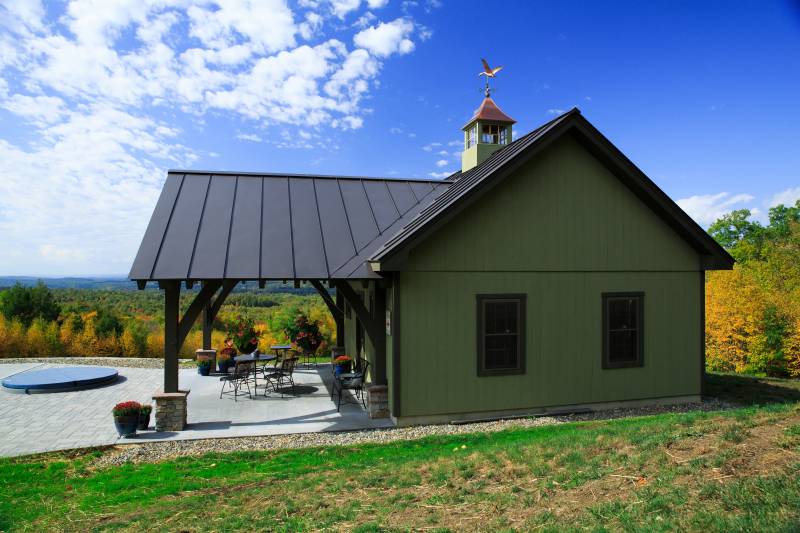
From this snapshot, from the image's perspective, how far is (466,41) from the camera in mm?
14891

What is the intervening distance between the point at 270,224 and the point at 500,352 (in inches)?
211

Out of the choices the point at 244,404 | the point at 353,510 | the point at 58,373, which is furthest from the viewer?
the point at 58,373

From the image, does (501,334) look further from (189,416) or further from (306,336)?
(306,336)

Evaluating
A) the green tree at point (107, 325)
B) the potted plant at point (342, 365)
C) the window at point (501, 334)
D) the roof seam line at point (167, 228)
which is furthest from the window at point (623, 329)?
the green tree at point (107, 325)

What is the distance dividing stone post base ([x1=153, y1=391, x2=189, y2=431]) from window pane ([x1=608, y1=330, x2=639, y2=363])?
8.27 meters

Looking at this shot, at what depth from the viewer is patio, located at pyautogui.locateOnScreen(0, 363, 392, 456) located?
325 inches

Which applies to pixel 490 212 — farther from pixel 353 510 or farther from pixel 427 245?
pixel 353 510

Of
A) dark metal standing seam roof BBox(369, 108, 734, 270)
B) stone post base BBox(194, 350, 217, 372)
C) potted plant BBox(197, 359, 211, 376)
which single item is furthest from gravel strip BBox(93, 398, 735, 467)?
stone post base BBox(194, 350, 217, 372)

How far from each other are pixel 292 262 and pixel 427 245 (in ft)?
8.56

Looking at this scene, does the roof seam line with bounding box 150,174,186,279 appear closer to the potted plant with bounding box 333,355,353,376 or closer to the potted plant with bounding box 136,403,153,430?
the potted plant with bounding box 136,403,153,430

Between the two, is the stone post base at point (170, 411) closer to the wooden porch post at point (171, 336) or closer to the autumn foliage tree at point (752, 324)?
the wooden porch post at point (171, 336)

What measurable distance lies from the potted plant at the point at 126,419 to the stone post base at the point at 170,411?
357mm

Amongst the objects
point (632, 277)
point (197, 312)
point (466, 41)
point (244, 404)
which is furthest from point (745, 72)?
point (244, 404)

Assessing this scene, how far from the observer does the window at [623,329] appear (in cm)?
985
